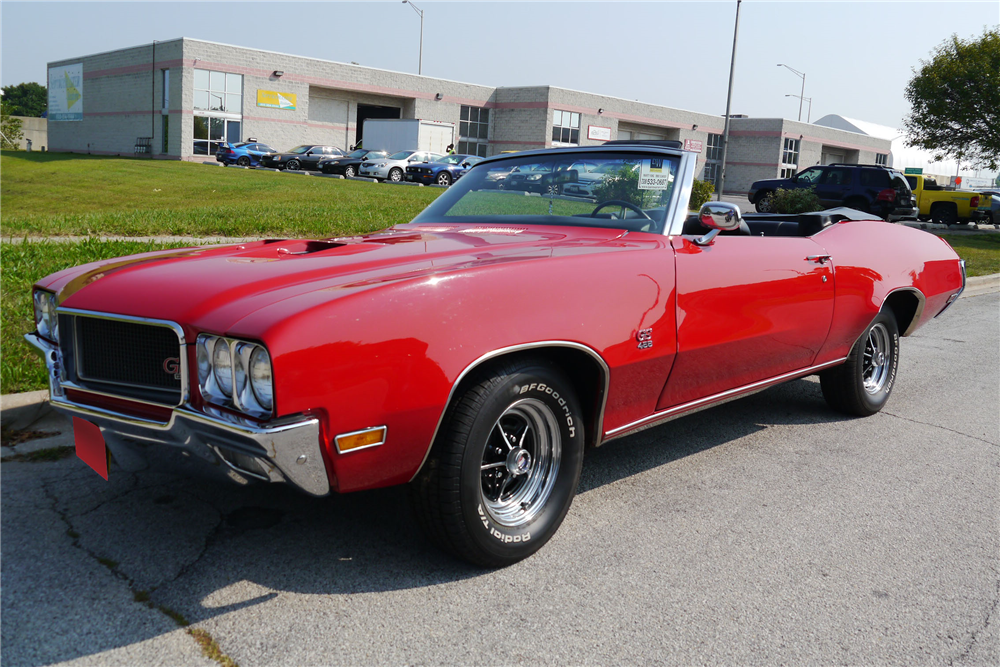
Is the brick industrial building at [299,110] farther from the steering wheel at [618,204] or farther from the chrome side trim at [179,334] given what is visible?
the chrome side trim at [179,334]

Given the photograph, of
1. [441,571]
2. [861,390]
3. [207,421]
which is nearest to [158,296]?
[207,421]

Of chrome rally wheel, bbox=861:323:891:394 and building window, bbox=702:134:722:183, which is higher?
building window, bbox=702:134:722:183

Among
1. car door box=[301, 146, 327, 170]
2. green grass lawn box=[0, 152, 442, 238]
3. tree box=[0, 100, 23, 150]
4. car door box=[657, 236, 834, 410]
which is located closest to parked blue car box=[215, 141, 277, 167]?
car door box=[301, 146, 327, 170]

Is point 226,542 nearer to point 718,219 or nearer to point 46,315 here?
point 46,315

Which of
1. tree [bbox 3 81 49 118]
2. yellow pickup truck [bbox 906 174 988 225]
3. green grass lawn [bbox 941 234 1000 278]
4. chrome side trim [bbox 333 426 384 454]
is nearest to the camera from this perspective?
chrome side trim [bbox 333 426 384 454]

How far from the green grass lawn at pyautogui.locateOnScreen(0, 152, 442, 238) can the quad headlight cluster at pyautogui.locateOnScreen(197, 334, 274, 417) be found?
802 cm

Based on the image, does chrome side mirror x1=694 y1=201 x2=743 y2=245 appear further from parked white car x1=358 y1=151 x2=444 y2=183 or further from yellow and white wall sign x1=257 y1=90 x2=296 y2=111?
yellow and white wall sign x1=257 y1=90 x2=296 y2=111

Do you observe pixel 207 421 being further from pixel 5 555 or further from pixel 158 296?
pixel 5 555

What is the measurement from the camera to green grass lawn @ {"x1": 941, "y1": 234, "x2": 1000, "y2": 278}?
47.9 ft

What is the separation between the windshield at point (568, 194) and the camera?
389 cm

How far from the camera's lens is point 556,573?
298 centimetres

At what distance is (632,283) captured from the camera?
3.25 meters

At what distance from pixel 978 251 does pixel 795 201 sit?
168 inches

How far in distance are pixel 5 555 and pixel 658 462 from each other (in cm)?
288
